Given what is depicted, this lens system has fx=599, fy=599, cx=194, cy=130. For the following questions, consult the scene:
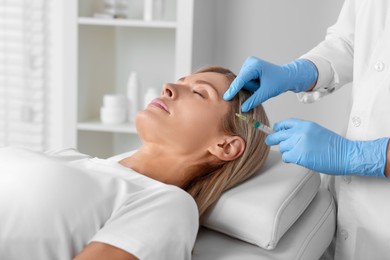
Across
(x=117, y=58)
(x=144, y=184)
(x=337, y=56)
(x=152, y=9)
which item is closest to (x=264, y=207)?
(x=144, y=184)

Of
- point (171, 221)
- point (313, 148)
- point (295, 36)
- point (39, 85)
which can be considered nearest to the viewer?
point (171, 221)

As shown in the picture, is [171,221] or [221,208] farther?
[221,208]

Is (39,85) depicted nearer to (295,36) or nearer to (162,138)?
(295,36)

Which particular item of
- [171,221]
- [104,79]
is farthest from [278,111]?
[171,221]

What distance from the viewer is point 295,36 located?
9.04ft

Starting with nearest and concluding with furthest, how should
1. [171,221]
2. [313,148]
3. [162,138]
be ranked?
[171,221]
[313,148]
[162,138]

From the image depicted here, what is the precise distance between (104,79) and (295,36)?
3.21 ft

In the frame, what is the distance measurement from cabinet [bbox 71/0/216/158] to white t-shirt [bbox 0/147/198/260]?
4.54 feet

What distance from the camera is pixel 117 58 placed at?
9.95 ft

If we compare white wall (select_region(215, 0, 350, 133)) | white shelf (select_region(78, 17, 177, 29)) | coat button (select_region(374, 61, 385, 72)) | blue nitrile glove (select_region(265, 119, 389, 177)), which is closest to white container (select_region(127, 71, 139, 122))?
white shelf (select_region(78, 17, 177, 29))

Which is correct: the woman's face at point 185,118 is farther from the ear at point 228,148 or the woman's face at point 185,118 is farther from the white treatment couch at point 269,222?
the white treatment couch at point 269,222

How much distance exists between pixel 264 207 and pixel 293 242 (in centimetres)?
13

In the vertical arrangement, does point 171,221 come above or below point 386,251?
above

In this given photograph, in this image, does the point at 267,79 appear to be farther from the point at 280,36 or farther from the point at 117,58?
the point at 117,58
